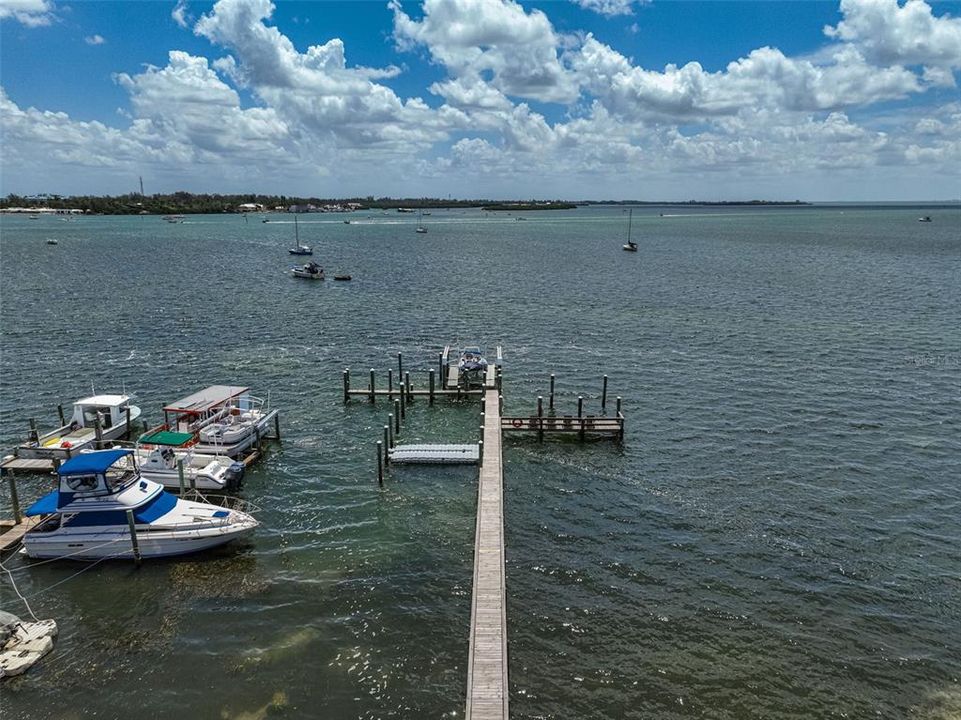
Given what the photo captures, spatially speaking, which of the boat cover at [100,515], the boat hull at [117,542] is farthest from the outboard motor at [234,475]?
the boat hull at [117,542]

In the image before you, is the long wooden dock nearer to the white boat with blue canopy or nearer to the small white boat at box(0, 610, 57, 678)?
the white boat with blue canopy

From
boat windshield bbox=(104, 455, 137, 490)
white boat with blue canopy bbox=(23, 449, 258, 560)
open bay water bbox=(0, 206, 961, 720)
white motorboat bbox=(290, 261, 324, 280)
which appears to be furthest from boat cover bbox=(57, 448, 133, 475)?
white motorboat bbox=(290, 261, 324, 280)

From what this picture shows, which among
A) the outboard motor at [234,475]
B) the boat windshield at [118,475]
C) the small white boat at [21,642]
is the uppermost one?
the boat windshield at [118,475]

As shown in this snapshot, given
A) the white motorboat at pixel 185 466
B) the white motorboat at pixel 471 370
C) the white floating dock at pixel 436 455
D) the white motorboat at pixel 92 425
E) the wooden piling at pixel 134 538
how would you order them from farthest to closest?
the white motorboat at pixel 471 370
the white motorboat at pixel 92 425
the white floating dock at pixel 436 455
the white motorboat at pixel 185 466
the wooden piling at pixel 134 538

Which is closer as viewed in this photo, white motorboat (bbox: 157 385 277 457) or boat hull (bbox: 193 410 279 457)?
boat hull (bbox: 193 410 279 457)

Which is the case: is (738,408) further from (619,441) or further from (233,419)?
(233,419)

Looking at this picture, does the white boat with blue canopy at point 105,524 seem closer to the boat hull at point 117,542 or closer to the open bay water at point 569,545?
the boat hull at point 117,542

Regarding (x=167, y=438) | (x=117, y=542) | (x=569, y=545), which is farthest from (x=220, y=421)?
(x=569, y=545)
